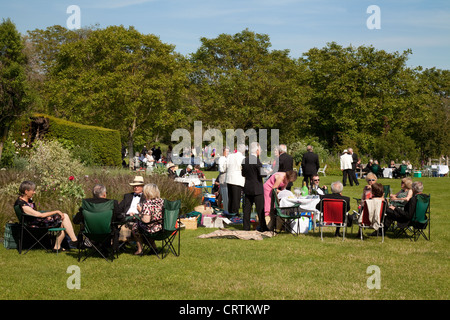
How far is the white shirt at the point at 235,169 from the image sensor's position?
1239 centimetres

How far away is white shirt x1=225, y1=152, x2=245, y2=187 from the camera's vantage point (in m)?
12.4

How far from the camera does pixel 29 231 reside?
9.32m

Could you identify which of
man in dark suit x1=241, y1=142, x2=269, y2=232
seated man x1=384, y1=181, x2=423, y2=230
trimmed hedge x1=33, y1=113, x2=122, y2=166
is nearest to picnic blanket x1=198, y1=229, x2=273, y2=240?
man in dark suit x1=241, y1=142, x2=269, y2=232

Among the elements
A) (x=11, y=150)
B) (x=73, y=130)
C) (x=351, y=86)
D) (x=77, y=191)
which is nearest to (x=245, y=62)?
(x=351, y=86)

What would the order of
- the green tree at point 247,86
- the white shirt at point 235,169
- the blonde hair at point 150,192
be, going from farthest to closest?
the green tree at point 247,86, the white shirt at point 235,169, the blonde hair at point 150,192

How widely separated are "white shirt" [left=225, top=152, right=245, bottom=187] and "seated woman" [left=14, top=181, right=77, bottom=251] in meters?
4.17

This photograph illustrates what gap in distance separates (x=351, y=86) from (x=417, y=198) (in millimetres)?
38703

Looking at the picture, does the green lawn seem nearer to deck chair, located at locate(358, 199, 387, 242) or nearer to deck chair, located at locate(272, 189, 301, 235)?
deck chair, located at locate(358, 199, 387, 242)

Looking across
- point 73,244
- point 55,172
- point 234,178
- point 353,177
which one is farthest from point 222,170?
point 353,177

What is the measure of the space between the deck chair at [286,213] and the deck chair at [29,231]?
175 inches

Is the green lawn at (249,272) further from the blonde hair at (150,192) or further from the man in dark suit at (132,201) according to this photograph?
the man in dark suit at (132,201)

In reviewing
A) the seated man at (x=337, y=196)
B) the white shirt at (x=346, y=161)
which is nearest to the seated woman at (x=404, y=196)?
the seated man at (x=337, y=196)

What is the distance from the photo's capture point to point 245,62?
49219 millimetres

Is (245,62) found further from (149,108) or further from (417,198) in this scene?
(417,198)
